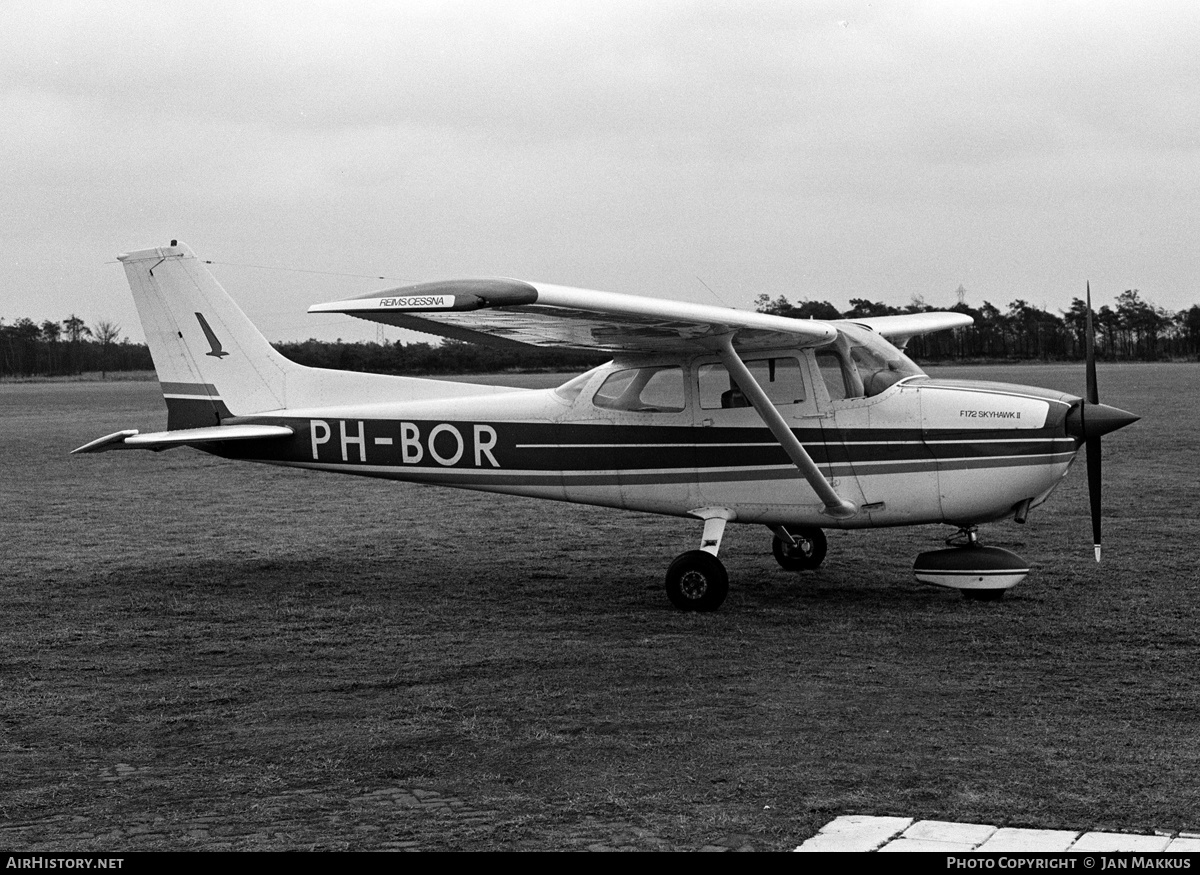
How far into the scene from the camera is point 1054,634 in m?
8.38

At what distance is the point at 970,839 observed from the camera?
452 centimetres

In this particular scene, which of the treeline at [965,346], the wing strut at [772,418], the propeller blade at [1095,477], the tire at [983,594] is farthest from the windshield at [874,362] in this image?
the treeline at [965,346]

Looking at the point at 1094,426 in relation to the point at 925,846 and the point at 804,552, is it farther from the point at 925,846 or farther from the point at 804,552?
the point at 925,846

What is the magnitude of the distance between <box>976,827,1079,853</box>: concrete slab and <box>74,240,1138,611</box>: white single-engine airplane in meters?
4.26

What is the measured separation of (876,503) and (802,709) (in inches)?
130

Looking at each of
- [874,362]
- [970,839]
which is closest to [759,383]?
[874,362]

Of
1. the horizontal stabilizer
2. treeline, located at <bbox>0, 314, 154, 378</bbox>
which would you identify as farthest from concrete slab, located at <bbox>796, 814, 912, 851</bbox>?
treeline, located at <bbox>0, 314, 154, 378</bbox>

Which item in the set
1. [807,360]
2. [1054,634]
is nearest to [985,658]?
[1054,634]

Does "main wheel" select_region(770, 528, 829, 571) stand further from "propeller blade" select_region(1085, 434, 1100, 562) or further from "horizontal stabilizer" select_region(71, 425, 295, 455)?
"horizontal stabilizer" select_region(71, 425, 295, 455)

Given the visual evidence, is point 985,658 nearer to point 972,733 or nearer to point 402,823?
point 972,733

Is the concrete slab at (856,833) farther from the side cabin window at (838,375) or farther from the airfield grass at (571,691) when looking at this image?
the side cabin window at (838,375)

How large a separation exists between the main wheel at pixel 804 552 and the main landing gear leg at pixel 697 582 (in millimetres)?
1929

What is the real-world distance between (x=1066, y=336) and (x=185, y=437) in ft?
290

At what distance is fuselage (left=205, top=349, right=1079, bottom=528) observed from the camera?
9406 millimetres
